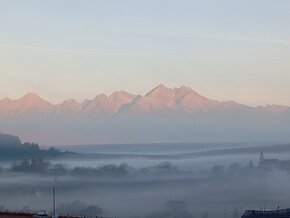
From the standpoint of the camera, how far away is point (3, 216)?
5733 inches

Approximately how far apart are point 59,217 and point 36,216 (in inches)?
220

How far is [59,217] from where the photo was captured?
145125mm

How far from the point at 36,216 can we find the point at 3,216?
859 centimetres

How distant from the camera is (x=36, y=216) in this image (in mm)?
141625

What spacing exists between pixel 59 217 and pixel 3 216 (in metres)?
11.9
